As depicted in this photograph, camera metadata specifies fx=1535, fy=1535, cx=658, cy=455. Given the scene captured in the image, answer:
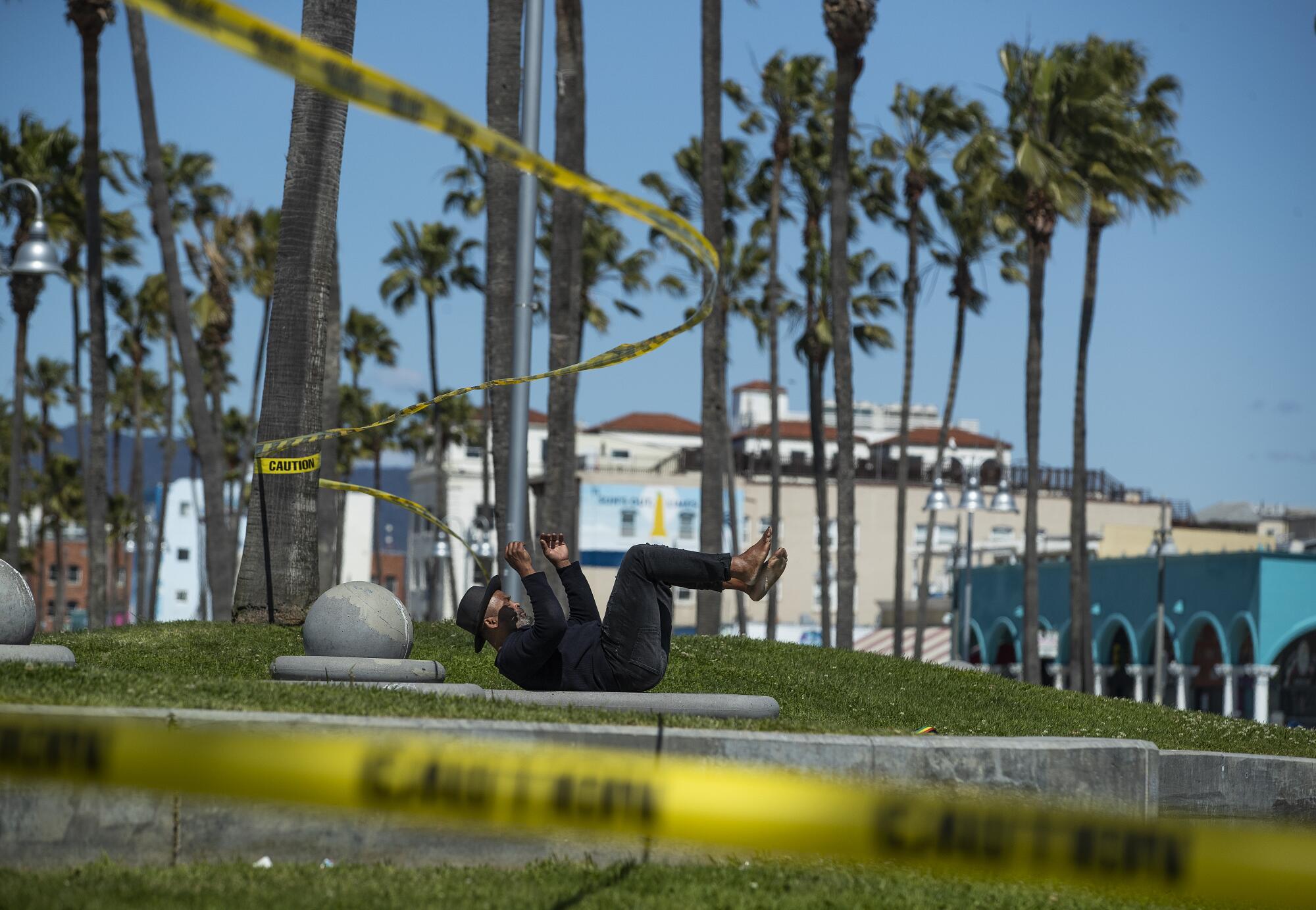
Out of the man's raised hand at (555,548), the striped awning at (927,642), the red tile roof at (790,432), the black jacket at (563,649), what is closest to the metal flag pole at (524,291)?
the black jacket at (563,649)

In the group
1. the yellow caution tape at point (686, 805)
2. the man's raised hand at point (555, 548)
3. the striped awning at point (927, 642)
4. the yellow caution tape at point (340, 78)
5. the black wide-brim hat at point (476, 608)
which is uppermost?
the yellow caution tape at point (340, 78)

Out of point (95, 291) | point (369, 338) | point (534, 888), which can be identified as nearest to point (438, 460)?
point (369, 338)

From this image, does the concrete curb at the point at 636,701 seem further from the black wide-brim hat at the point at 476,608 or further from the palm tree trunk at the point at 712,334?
the palm tree trunk at the point at 712,334

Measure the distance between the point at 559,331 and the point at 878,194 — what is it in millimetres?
23013

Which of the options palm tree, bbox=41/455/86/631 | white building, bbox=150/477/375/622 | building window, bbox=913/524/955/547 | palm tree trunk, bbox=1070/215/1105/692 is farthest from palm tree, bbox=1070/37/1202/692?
white building, bbox=150/477/375/622

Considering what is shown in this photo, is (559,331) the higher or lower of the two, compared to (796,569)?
higher

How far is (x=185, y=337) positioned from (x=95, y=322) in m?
2.91

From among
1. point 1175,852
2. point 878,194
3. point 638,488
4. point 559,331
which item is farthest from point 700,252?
point 638,488

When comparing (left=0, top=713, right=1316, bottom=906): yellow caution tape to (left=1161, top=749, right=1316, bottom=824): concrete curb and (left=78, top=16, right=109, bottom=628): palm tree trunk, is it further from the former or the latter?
(left=78, top=16, right=109, bottom=628): palm tree trunk

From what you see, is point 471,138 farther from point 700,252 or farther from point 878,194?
point 878,194

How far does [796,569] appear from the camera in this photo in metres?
70.0

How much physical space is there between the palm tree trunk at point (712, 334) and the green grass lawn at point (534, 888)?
16.0 metres

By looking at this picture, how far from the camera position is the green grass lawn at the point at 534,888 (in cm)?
521

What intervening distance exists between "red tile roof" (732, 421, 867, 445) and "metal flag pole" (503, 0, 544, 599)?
2587 inches
